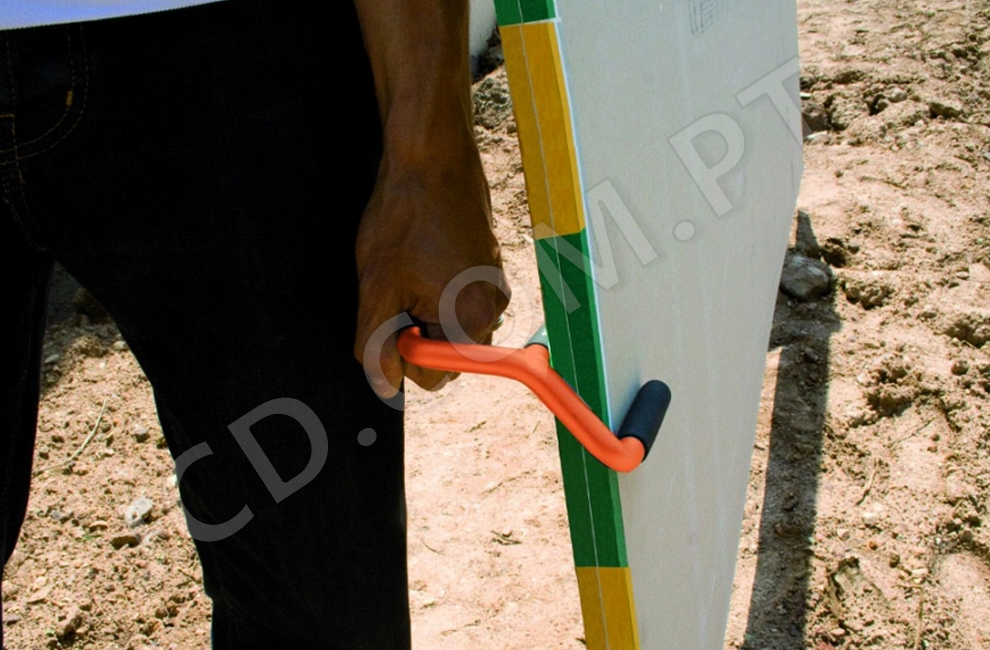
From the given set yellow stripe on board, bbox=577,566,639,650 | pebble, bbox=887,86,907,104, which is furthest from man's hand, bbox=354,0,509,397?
Result: pebble, bbox=887,86,907,104

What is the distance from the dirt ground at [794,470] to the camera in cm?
198

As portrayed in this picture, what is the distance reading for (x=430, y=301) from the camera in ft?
3.27

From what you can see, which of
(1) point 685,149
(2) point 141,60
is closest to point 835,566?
(1) point 685,149

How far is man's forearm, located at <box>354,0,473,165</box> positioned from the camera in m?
0.95

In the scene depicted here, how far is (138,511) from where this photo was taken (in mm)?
2402

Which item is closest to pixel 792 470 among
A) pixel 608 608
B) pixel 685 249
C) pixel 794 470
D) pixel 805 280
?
pixel 794 470

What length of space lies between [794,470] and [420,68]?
1616mm

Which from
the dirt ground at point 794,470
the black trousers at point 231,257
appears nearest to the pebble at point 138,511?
the dirt ground at point 794,470

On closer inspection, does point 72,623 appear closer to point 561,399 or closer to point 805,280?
point 561,399

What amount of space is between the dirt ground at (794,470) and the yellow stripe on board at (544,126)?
1404 mm

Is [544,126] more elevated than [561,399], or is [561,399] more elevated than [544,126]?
[544,126]

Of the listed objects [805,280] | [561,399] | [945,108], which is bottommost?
[805,280]

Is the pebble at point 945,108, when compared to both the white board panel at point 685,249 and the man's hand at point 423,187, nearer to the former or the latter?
the white board panel at point 685,249

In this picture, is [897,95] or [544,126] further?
[897,95]
